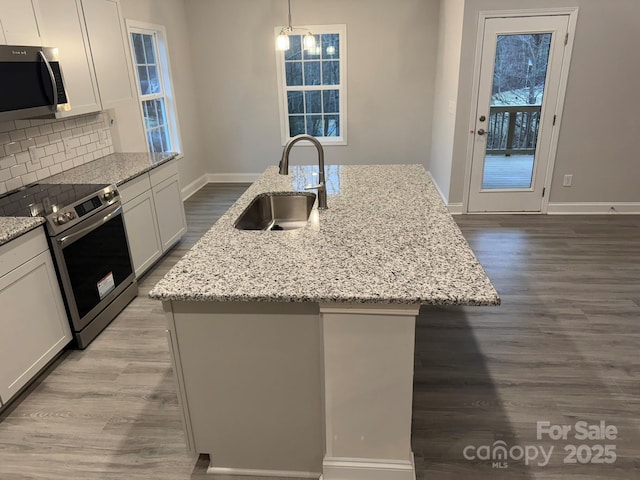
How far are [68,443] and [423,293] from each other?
70.6 inches

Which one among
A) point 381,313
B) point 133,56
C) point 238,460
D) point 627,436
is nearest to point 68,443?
point 238,460

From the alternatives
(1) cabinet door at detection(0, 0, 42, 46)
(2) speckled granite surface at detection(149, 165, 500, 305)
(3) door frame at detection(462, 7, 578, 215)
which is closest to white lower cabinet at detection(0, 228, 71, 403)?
(2) speckled granite surface at detection(149, 165, 500, 305)

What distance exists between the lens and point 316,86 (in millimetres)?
6051

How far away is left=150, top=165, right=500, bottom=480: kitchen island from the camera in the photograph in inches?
58.6

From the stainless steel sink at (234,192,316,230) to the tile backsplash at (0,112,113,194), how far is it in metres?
1.76

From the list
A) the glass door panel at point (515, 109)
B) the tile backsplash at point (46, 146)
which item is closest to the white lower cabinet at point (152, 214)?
the tile backsplash at point (46, 146)

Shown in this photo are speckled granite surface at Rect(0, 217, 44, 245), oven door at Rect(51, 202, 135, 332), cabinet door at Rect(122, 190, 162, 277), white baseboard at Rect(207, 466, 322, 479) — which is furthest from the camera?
cabinet door at Rect(122, 190, 162, 277)

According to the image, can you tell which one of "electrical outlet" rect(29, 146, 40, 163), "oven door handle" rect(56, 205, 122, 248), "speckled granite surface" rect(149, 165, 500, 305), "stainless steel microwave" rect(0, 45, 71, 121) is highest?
"stainless steel microwave" rect(0, 45, 71, 121)

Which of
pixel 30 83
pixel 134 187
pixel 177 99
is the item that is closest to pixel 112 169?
pixel 134 187

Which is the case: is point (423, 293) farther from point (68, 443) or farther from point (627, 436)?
point (68, 443)

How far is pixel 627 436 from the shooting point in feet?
6.53

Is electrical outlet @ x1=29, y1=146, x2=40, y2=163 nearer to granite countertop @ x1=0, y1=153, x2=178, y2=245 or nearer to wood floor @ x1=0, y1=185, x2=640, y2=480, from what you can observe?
granite countertop @ x1=0, y1=153, x2=178, y2=245

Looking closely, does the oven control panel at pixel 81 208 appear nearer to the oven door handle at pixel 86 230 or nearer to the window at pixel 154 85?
the oven door handle at pixel 86 230

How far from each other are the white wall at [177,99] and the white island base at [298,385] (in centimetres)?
Result: 326
